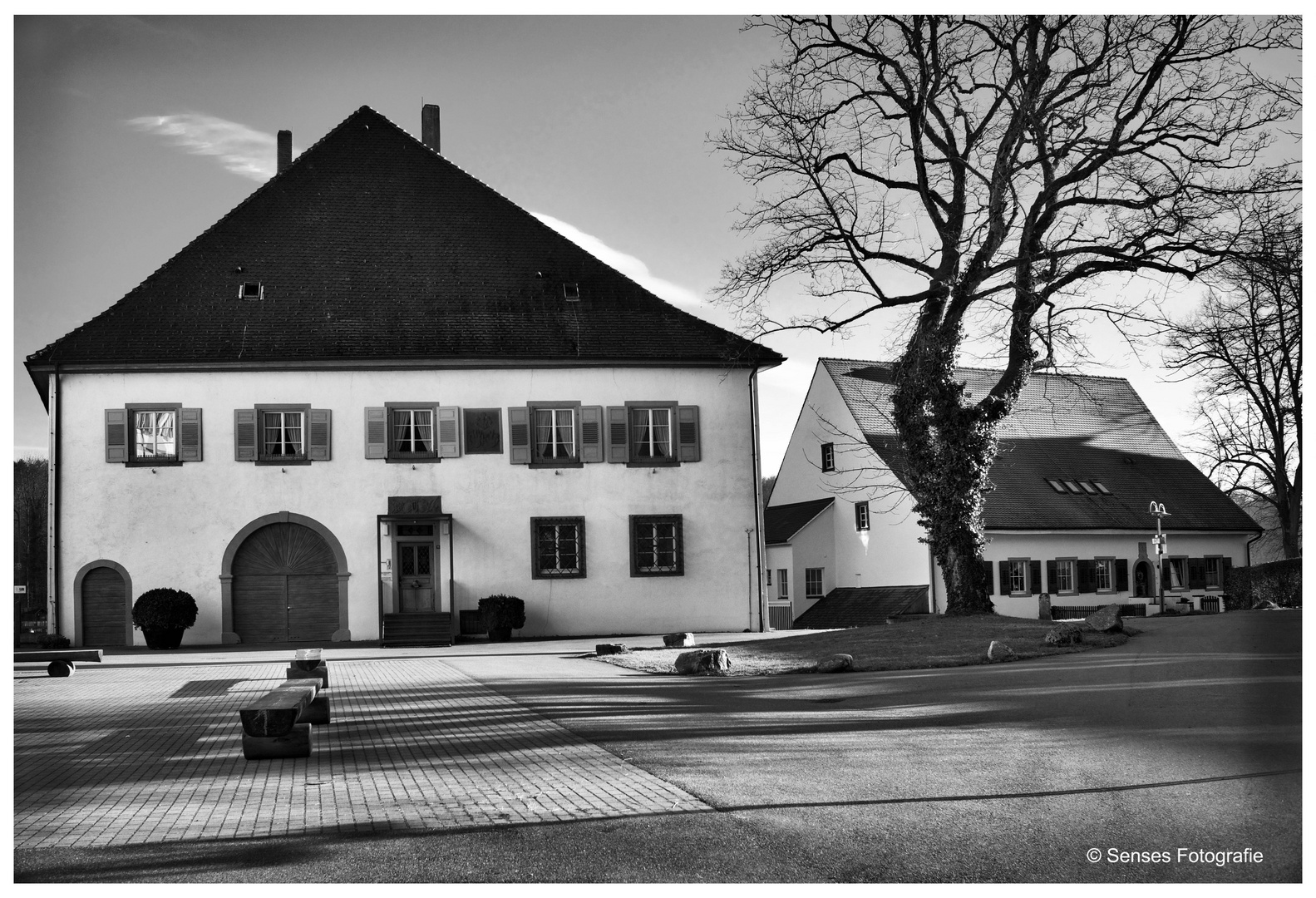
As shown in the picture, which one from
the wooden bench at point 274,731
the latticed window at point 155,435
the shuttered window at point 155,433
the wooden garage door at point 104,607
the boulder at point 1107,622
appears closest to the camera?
the wooden bench at point 274,731

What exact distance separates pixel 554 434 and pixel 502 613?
4158 mm

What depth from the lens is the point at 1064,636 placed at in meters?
16.0

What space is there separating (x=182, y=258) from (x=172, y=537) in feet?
21.4

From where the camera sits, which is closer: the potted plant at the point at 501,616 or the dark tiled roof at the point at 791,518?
the potted plant at the point at 501,616

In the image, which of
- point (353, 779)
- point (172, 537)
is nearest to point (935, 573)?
point (172, 537)

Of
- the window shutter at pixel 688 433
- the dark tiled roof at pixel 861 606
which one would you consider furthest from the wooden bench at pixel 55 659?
the dark tiled roof at pixel 861 606

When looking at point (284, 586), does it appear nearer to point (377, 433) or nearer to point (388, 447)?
point (388, 447)

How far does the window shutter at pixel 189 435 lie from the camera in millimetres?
26875

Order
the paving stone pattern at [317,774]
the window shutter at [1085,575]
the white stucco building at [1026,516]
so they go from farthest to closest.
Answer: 1. the window shutter at [1085,575]
2. the white stucco building at [1026,516]
3. the paving stone pattern at [317,774]

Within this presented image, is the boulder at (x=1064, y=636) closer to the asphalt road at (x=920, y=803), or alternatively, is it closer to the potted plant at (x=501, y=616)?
the asphalt road at (x=920, y=803)

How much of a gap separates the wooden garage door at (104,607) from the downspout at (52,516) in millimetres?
564

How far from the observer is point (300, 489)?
27.1 m

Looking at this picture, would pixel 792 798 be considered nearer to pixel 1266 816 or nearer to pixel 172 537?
pixel 1266 816

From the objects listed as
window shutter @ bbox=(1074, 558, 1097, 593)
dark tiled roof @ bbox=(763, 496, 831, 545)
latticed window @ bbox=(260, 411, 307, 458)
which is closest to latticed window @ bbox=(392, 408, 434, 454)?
latticed window @ bbox=(260, 411, 307, 458)
